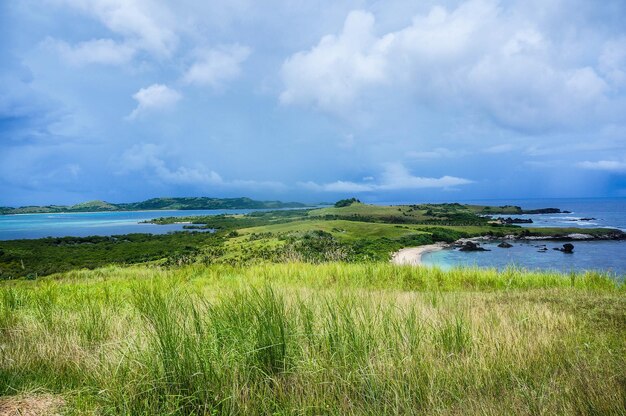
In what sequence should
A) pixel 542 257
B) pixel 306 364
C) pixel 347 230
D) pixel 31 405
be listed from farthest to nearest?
pixel 347 230 → pixel 542 257 → pixel 306 364 → pixel 31 405

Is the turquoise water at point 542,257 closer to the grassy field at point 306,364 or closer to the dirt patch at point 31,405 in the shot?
the grassy field at point 306,364

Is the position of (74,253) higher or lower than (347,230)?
lower

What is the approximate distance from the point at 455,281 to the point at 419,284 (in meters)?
1.17

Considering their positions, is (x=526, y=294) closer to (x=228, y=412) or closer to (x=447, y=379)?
(x=447, y=379)

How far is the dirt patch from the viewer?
2947mm

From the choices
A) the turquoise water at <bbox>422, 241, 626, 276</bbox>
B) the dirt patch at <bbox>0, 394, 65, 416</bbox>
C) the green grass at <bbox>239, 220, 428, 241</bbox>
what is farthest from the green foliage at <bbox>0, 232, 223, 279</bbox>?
the turquoise water at <bbox>422, 241, 626, 276</bbox>

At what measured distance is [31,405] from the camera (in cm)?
310

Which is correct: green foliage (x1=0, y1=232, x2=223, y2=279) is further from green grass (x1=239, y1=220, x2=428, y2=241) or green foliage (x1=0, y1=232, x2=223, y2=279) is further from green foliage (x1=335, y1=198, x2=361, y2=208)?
green foliage (x1=335, y1=198, x2=361, y2=208)

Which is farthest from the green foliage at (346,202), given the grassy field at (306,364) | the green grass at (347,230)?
the grassy field at (306,364)

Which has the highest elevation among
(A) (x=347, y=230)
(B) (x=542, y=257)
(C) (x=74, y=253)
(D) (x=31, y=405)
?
(D) (x=31, y=405)

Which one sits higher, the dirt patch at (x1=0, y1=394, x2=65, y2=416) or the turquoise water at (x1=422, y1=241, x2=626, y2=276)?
the dirt patch at (x1=0, y1=394, x2=65, y2=416)

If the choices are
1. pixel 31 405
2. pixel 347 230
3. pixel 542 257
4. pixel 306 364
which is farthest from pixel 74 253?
pixel 542 257

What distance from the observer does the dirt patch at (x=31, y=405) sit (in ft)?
9.67

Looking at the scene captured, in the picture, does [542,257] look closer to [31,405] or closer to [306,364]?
[306,364]
